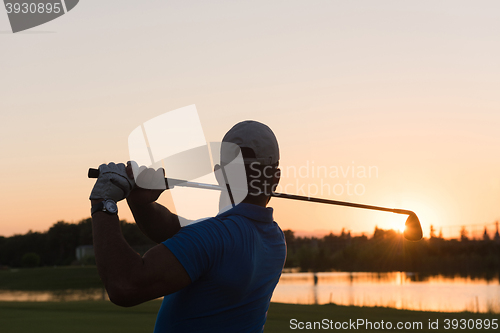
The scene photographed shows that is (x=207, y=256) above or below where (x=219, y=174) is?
below

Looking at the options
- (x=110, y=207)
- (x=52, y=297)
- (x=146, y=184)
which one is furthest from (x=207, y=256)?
(x=52, y=297)

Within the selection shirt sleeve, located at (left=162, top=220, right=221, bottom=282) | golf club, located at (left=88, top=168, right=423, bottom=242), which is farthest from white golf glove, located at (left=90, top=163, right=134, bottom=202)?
shirt sleeve, located at (left=162, top=220, right=221, bottom=282)

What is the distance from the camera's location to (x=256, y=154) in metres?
2.21

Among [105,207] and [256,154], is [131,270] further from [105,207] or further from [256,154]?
[256,154]

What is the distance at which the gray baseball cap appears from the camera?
86.8 inches

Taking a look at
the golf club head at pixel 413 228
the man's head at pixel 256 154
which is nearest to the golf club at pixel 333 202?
the golf club head at pixel 413 228

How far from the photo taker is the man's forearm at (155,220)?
2561 millimetres

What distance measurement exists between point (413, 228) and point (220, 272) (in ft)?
8.22

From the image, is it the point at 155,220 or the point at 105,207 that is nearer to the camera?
the point at 105,207

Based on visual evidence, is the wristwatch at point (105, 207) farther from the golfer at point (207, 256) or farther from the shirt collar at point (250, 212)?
the shirt collar at point (250, 212)

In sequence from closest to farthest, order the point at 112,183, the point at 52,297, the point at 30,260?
the point at 112,183 → the point at 52,297 → the point at 30,260

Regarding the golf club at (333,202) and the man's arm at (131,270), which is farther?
the golf club at (333,202)

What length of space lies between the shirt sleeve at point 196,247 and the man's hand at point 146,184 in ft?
1.26

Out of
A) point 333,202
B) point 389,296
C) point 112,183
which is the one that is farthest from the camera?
point 389,296
